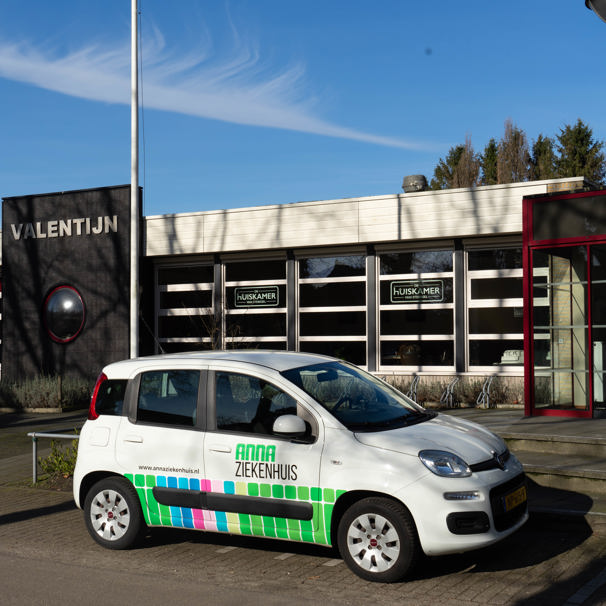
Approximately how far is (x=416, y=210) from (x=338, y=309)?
9.50 feet

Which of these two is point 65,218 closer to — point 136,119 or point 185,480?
point 136,119

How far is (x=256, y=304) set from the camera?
747 inches

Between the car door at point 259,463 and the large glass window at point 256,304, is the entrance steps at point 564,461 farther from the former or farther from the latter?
the large glass window at point 256,304

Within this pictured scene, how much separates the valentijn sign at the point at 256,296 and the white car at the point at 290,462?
11243 mm

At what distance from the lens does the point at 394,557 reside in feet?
19.6

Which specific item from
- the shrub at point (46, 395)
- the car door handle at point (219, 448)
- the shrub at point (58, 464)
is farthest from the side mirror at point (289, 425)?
the shrub at point (46, 395)

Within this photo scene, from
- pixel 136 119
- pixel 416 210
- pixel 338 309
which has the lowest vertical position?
pixel 338 309

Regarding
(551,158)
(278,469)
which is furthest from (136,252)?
(551,158)

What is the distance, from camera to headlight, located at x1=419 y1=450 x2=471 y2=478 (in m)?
6.01

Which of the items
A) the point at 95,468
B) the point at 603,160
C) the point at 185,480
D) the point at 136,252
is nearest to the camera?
the point at 185,480

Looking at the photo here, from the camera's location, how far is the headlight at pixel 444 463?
6012 millimetres

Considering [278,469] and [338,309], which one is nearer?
[278,469]

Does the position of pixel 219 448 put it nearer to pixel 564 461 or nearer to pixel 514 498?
pixel 514 498

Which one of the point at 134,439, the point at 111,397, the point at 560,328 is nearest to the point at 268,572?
the point at 134,439
